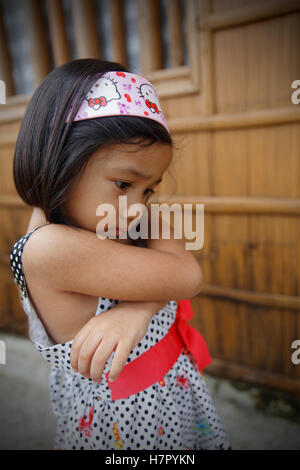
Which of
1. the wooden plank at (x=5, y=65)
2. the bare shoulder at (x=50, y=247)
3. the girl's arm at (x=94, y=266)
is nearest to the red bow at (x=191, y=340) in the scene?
the girl's arm at (x=94, y=266)

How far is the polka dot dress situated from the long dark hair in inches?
5.3

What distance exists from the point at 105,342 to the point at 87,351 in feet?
0.10

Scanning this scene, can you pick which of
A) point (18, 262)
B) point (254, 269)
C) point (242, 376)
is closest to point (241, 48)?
point (254, 269)

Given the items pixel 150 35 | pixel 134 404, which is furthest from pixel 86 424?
pixel 150 35

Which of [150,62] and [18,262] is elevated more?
[150,62]

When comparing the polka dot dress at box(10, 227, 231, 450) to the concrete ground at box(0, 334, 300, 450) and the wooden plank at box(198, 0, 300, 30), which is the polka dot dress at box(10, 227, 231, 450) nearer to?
the concrete ground at box(0, 334, 300, 450)

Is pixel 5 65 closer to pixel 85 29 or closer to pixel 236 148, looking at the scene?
pixel 85 29

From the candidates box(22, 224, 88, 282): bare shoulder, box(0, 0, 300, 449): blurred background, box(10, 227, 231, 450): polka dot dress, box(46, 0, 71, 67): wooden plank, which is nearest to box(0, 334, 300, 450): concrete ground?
box(0, 0, 300, 449): blurred background

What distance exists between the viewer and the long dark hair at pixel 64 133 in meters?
0.56

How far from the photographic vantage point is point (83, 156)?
553 mm

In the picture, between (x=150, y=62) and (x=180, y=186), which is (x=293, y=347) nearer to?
(x=180, y=186)

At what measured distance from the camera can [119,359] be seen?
501 millimetres

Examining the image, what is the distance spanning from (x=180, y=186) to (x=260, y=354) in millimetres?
921

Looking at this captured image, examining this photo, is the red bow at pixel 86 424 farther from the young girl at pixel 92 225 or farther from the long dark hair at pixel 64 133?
the long dark hair at pixel 64 133
